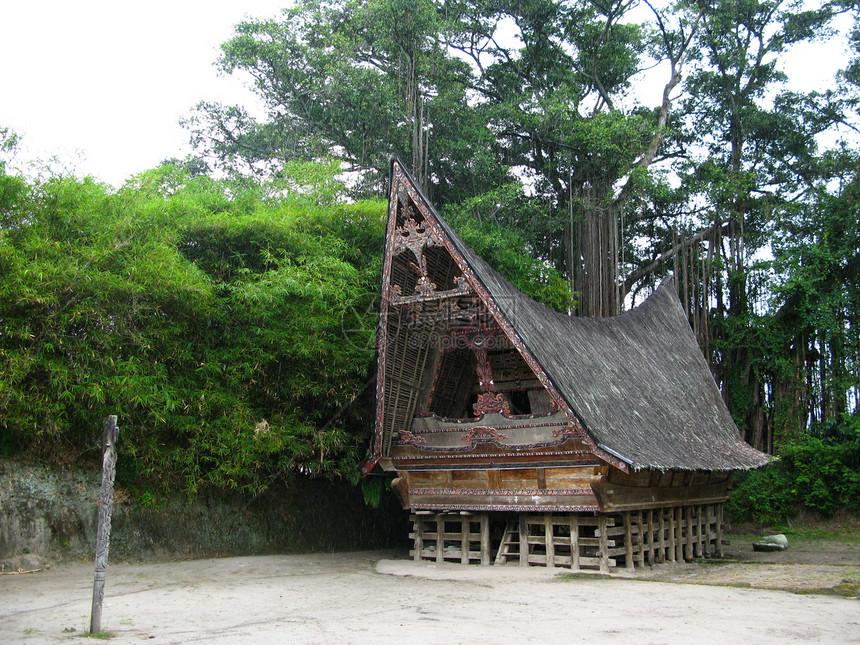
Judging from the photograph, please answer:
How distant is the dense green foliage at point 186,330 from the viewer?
815 cm

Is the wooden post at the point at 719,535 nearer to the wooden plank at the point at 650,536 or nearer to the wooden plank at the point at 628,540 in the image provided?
the wooden plank at the point at 650,536

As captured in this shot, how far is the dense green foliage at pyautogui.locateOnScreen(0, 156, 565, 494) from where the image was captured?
26.7ft

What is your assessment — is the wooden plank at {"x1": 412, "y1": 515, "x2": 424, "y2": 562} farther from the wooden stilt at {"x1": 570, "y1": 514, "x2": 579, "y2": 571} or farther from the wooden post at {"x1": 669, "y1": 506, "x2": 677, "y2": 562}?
the wooden post at {"x1": 669, "y1": 506, "x2": 677, "y2": 562}

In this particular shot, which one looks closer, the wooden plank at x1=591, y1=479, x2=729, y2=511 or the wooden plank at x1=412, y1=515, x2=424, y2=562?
the wooden plank at x1=591, y1=479, x2=729, y2=511

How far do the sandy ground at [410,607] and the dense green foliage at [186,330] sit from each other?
1.55 meters

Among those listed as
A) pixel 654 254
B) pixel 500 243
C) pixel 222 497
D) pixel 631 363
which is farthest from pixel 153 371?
pixel 654 254

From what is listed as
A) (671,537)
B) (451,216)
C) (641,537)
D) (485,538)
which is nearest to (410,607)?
(485,538)

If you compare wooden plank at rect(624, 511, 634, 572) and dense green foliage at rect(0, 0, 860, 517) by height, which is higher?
dense green foliage at rect(0, 0, 860, 517)

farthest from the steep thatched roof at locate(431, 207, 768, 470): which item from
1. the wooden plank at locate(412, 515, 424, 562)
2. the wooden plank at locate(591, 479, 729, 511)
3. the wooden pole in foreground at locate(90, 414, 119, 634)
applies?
the wooden pole in foreground at locate(90, 414, 119, 634)

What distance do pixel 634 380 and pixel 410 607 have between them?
5558 mm

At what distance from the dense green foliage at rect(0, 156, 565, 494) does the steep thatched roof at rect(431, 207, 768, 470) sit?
256cm

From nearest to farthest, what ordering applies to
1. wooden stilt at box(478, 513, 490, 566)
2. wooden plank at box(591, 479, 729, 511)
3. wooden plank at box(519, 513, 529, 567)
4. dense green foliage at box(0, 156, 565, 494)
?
dense green foliage at box(0, 156, 565, 494), wooden plank at box(591, 479, 729, 511), wooden plank at box(519, 513, 529, 567), wooden stilt at box(478, 513, 490, 566)

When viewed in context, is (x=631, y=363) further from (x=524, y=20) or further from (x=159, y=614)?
(x=524, y=20)

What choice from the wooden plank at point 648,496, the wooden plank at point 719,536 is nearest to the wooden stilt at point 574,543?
the wooden plank at point 648,496
